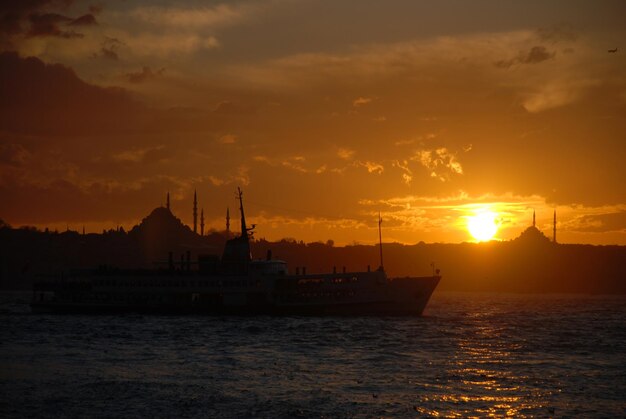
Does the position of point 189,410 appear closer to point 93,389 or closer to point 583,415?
point 93,389

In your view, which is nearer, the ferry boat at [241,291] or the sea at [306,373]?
the sea at [306,373]

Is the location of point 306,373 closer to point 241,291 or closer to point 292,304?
point 292,304

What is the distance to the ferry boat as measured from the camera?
97250mm

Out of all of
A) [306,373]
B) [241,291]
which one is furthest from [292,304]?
[306,373]

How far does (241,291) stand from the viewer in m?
101

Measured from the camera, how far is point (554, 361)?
176ft

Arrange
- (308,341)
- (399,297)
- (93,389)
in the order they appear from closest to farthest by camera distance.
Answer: (93,389) → (308,341) → (399,297)

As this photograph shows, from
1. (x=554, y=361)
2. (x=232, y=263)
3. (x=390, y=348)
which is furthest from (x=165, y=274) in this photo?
(x=554, y=361)

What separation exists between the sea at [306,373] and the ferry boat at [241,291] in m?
17.0

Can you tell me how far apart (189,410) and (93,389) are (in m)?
7.22

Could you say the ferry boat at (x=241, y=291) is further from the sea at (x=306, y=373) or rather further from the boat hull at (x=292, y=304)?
the sea at (x=306, y=373)

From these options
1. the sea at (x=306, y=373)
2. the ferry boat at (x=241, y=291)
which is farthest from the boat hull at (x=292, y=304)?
the sea at (x=306, y=373)

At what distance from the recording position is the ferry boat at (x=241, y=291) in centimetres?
9725

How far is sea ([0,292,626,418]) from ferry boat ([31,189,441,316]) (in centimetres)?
1696
